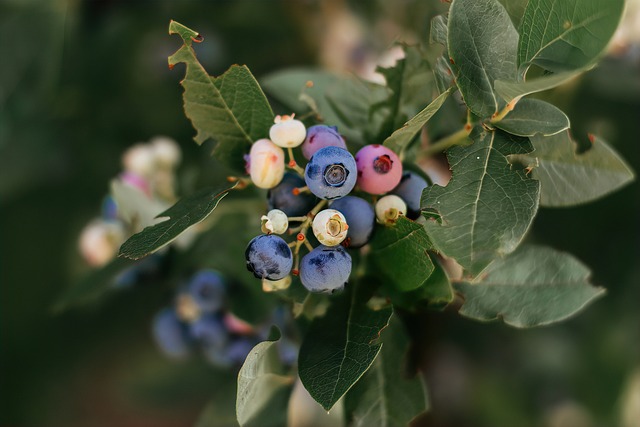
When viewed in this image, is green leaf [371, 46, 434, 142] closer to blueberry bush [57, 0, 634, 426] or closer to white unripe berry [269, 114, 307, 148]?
blueberry bush [57, 0, 634, 426]

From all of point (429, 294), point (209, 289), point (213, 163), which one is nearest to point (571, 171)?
point (429, 294)

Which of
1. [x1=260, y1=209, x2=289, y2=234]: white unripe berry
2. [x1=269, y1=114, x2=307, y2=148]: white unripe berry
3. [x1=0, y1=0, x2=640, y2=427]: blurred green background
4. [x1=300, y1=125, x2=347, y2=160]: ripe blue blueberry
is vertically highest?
[x1=269, y1=114, x2=307, y2=148]: white unripe berry

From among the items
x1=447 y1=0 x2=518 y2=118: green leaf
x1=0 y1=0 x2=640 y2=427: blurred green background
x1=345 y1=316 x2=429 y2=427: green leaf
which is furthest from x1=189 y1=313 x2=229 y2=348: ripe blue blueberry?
x1=447 y1=0 x2=518 y2=118: green leaf

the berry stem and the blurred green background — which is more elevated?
the berry stem

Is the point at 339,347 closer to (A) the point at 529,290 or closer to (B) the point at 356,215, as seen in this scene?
(B) the point at 356,215

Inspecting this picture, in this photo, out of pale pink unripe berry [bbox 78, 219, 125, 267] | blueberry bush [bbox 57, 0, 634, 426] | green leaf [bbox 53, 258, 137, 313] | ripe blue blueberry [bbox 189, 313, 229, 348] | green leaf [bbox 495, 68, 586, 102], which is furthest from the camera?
pale pink unripe berry [bbox 78, 219, 125, 267]

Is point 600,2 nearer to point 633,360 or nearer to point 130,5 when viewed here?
point 633,360

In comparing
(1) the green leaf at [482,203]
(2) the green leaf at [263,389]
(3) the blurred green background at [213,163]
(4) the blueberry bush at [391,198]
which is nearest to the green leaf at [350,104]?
(4) the blueberry bush at [391,198]

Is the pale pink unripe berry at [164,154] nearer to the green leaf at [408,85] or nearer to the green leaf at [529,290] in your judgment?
the green leaf at [408,85]
